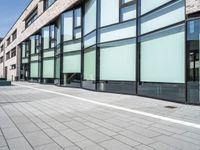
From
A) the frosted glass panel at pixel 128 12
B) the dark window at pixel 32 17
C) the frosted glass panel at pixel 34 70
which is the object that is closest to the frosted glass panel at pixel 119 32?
the frosted glass panel at pixel 128 12

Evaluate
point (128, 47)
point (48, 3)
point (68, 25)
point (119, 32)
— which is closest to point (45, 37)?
point (48, 3)

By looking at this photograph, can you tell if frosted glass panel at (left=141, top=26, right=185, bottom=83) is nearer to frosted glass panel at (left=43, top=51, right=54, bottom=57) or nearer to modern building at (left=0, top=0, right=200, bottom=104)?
modern building at (left=0, top=0, right=200, bottom=104)

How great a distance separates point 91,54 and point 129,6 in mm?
4637

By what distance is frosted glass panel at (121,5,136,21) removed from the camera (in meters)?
12.1

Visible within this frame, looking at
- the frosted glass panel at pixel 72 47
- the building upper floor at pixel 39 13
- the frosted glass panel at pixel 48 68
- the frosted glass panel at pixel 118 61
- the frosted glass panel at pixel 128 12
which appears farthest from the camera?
the frosted glass panel at pixel 48 68

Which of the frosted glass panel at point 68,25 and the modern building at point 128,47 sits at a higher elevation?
the frosted glass panel at point 68,25

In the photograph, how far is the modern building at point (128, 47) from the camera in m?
9.06

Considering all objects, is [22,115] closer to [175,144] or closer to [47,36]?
[175,144]

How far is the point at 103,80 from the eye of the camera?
45.5ft

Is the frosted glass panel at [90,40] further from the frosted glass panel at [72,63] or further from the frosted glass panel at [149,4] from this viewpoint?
the frosted glass panel at [149,4]

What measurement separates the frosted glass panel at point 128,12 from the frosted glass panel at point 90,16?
118 inches

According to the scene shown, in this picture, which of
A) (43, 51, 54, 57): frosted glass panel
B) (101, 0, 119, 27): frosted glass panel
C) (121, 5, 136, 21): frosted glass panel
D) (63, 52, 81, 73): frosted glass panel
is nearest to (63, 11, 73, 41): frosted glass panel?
(63, 52, 81, 73): frosted glass panel

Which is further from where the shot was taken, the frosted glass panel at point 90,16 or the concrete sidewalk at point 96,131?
the frosted glass panel at point 90,16

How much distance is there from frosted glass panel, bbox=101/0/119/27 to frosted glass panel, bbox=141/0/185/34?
2.39 metres
